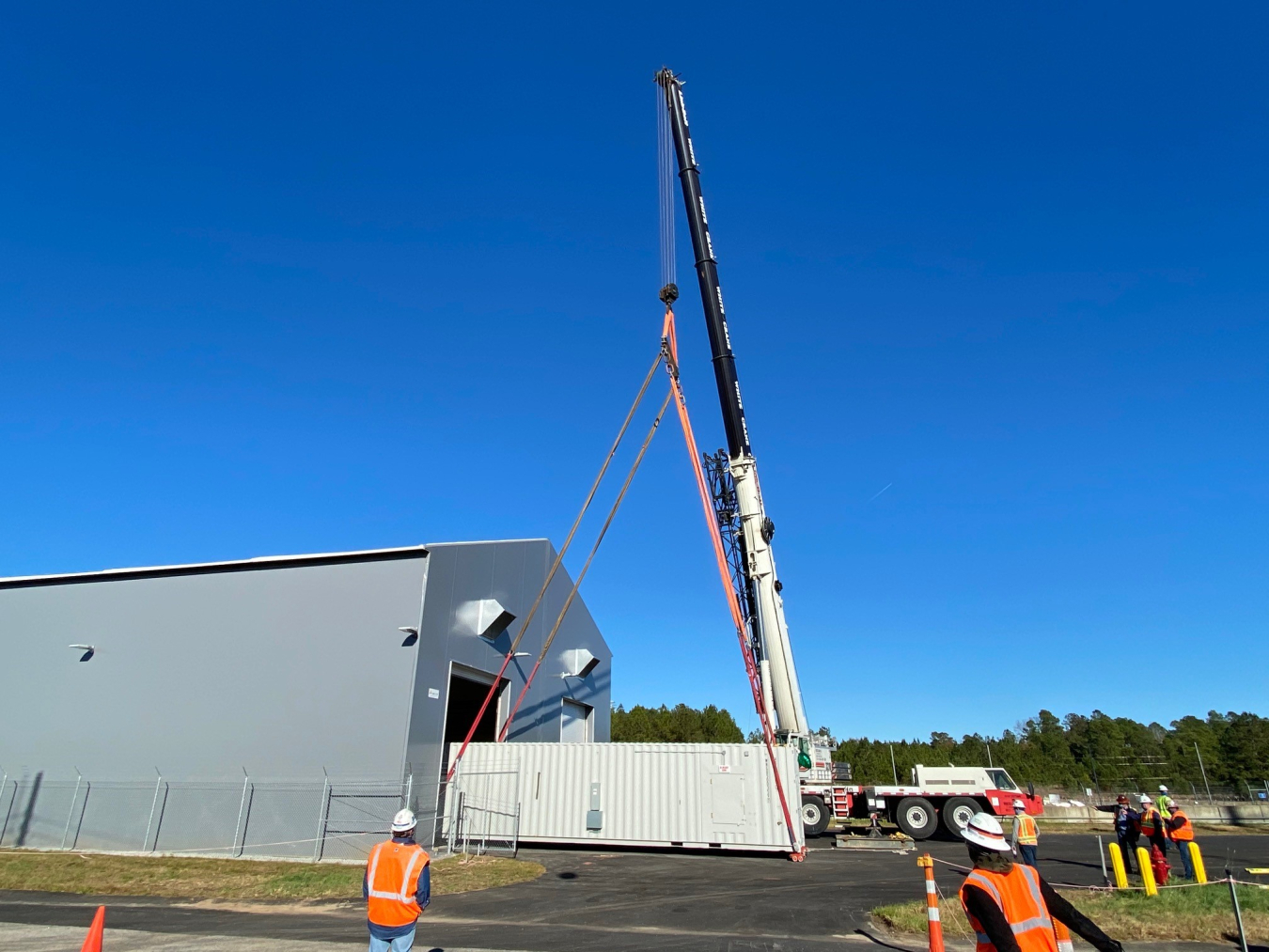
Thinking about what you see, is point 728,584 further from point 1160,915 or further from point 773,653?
point 1160,915

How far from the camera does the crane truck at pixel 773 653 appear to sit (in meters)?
21.6

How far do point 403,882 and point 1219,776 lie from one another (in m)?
87.7

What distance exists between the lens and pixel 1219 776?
68.8 m

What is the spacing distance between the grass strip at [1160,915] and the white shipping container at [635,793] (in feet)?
25.3

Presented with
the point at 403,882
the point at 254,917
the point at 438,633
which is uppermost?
the point at 438,633

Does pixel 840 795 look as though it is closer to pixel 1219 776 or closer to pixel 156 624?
pixel 156 624

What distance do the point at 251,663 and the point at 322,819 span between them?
15.3 feet

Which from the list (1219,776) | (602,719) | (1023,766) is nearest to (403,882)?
(602,719)

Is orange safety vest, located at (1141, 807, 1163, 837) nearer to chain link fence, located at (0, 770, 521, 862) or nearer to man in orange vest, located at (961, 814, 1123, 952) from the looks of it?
man in orange vest, located at (961, 814, 1123, 952)

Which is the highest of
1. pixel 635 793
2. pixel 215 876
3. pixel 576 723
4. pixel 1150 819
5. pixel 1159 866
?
pixel 576 723

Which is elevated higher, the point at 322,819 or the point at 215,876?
the point at 322,819

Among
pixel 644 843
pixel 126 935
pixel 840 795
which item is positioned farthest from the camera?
pixel 840 795

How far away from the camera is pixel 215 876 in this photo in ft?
49.0

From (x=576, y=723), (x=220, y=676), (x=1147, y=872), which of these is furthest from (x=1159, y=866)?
(x=220, y=676)
